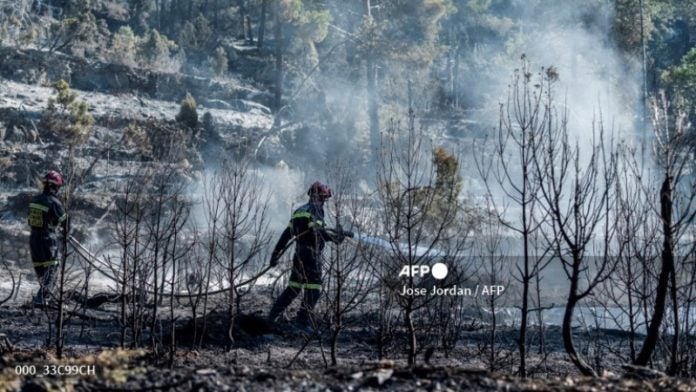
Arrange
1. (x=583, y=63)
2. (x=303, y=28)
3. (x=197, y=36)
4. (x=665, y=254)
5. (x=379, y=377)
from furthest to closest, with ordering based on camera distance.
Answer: (x=583, y=63) < (x=197, y=36) < (x=303, y=28) < (x=665, y=254) < (x=379, y=377)

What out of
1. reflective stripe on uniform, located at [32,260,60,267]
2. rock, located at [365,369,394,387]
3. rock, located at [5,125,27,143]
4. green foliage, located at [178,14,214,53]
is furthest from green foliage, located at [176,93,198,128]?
rock, located at [365,369,394,387]

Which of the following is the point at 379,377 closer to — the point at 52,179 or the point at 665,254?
the point at 665,254

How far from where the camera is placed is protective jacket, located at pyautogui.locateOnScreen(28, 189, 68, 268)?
1102cm

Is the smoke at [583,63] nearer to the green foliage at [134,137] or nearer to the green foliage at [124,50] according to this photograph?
the green foliage at [124,50]

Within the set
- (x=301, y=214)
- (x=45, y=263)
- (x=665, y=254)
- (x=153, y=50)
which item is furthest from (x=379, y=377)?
(x=153, y=50)

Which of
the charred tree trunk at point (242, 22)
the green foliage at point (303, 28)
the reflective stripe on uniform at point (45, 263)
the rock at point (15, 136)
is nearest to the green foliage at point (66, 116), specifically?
the rock at point (15, 136)

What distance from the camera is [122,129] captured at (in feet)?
90.5

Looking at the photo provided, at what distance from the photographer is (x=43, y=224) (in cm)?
1108

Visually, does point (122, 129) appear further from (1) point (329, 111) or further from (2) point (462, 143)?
(2) point (462, 143)

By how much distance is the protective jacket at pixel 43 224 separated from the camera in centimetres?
1102

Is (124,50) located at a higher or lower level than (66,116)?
higher

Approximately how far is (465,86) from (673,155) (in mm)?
42257

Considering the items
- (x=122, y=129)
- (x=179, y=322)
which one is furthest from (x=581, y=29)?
(x=179, y=322)

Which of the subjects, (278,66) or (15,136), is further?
(278,66)
